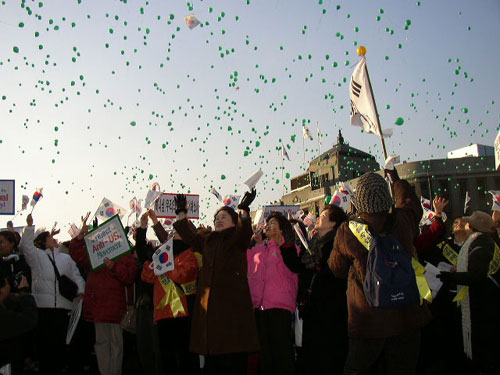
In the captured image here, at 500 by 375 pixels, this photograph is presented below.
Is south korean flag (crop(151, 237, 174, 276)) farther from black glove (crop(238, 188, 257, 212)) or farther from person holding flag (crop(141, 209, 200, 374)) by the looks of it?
black glove (crop(238, 188, 257, 212))

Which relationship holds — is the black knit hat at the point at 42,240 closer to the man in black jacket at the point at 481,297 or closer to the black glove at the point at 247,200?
the black glove at the point at 247,200

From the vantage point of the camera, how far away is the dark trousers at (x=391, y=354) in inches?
139

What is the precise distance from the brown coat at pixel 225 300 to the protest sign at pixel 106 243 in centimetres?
204

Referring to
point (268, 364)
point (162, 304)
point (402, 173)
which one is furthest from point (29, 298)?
point (402, 173)

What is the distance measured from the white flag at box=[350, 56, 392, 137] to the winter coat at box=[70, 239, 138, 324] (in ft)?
11.9

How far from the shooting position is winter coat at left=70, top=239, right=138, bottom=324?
6617 mm

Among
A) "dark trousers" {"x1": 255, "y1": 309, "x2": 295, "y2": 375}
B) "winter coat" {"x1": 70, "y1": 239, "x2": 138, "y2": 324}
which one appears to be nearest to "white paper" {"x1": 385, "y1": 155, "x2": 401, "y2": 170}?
"dark trousers" {"x1": 255, "y1": 309, "x2": 295, "y2": 375}

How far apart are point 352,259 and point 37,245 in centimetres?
498

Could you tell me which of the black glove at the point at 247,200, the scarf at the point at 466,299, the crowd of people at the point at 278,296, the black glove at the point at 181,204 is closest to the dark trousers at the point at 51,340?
the crowd of people at the point at 278,296

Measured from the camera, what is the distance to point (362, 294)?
3.64 metres

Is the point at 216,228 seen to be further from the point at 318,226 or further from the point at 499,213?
the point at 499,213

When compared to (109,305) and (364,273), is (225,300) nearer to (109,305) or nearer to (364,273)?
(364,273)

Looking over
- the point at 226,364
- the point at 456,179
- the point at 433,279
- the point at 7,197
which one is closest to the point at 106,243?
the point at 226,364

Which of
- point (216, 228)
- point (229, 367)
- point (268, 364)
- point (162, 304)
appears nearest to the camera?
point (229, 367)
